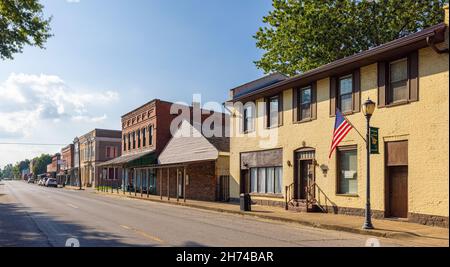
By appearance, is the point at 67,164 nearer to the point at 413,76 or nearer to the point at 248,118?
the point at 248,118

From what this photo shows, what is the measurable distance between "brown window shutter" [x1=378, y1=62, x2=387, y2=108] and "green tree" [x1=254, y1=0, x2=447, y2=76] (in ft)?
52.9

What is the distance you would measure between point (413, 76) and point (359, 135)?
3.51m

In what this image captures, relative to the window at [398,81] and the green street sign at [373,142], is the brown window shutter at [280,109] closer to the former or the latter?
the window at [398,81]

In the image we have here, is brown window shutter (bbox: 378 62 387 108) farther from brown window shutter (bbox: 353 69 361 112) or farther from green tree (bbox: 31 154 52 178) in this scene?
green tree (bbox: 31 154 52 178)

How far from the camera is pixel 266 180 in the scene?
84.5 feet

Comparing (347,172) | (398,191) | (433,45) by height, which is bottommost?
(398,191)

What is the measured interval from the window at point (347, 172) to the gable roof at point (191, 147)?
11.5m

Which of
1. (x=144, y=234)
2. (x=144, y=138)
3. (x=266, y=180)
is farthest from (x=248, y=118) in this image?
(x=144, y=138)

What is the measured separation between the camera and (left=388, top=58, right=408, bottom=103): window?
57.0 feet

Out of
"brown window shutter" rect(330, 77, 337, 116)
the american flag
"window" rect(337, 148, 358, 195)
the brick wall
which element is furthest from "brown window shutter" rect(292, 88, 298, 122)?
the brick wall

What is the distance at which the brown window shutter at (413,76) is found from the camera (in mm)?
16703

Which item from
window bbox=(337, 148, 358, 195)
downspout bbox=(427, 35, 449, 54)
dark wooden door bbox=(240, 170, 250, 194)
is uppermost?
downspout bbox=(427, 35, 449, 54)
